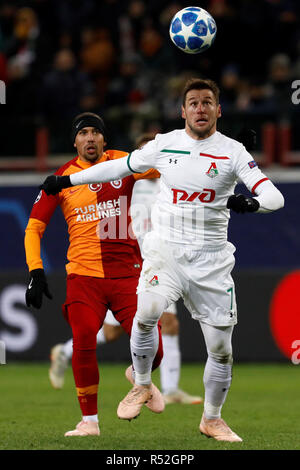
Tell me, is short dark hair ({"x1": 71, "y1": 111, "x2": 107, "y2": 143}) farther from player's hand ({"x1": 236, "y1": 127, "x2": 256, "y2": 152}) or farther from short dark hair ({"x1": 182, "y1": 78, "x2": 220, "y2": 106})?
player's hand ({"x1": 236, "y1": 127, "x2": 256, "y2": 152})

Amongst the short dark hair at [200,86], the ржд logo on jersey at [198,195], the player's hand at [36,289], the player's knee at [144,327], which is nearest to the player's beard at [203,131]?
the short dark hair at [200,86]

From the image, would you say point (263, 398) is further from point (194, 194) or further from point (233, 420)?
point (194, 194)

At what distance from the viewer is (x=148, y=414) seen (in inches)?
339

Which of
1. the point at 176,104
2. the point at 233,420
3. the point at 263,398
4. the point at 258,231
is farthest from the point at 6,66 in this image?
the point at 233,420

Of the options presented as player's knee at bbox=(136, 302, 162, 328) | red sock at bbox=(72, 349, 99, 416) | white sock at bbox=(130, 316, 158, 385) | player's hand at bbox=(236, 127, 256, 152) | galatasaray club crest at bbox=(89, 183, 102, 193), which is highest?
player's hand at bbox=(236, 127, 256, 152)

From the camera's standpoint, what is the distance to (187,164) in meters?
6.64

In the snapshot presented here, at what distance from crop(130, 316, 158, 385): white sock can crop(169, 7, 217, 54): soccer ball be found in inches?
90.9

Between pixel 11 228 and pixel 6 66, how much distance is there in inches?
110

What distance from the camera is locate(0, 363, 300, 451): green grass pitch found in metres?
6.74

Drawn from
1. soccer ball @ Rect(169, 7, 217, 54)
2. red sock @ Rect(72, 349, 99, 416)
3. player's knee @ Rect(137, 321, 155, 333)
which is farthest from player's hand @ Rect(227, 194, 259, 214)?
soccer ball @ Rect(169, 7, 217, 54)

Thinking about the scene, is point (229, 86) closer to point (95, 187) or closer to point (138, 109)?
point (138, 109)

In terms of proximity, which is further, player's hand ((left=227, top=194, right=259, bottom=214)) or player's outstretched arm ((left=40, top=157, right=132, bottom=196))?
player's outstretched arm ((left=40, top=157, right=132, bottom=196))

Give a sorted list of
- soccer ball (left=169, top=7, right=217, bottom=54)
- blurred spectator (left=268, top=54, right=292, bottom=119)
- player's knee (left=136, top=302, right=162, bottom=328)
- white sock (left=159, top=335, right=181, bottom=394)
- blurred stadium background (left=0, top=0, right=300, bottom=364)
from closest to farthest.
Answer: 1. player's knee (left=136, top=302, right=162, bottom=328)
2. soccer ball (left=169, top=7, right=217, bottom=54)
3. white sock (left=159, top=335, right=181, bottom=394)
4. blurred stadium background (left=0, top=0, right=300, bottom=364)
5. blurred spectator (left=268, top=54, right=292, bottom=119)
